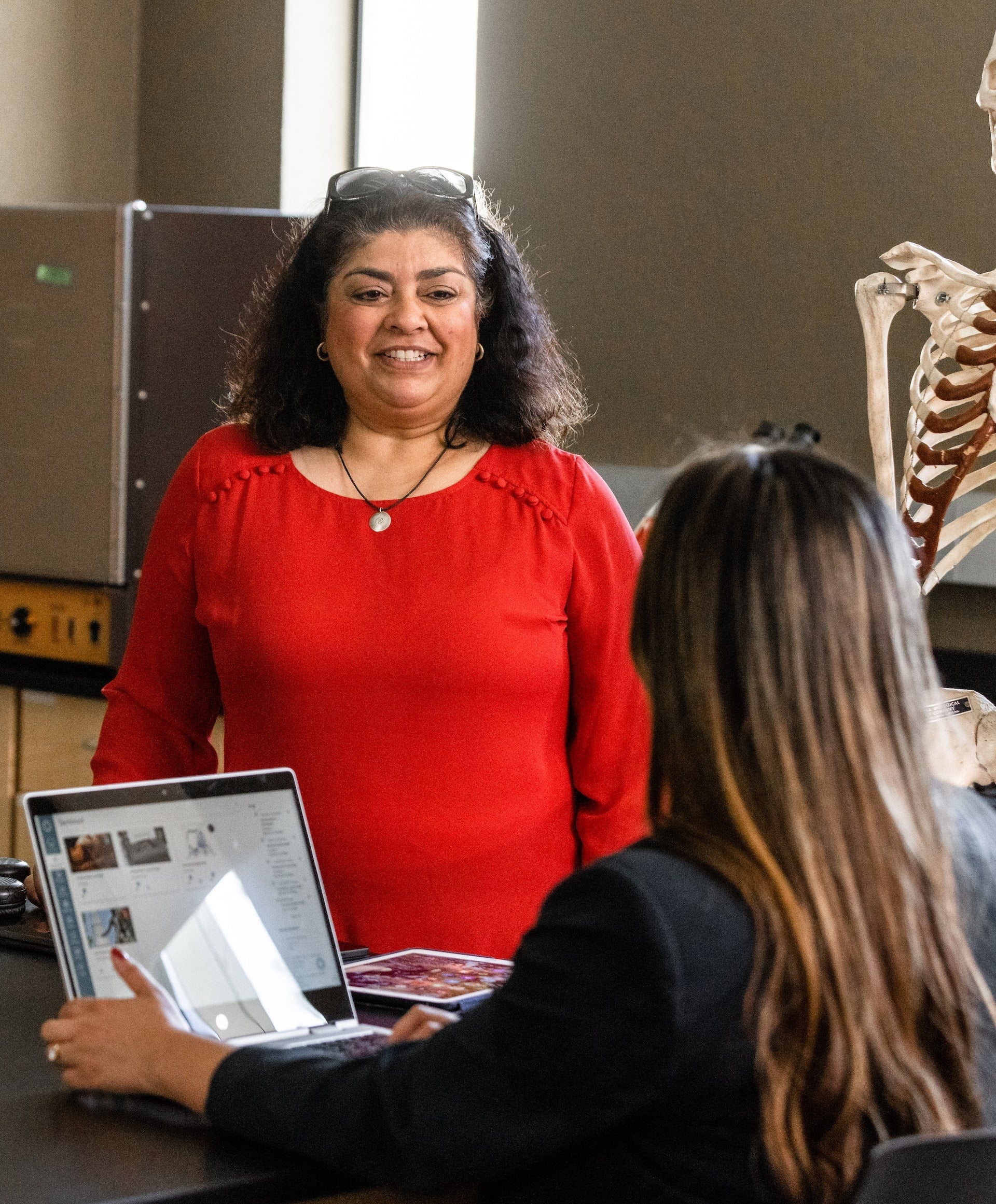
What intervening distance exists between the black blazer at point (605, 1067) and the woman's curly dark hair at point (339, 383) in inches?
38.0

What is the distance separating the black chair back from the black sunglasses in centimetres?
125

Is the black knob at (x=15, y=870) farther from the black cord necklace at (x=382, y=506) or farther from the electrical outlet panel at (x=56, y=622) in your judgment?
the electrical outlet panel at (x=56, y=622)

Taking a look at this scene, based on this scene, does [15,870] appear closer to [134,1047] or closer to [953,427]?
[134,1047]

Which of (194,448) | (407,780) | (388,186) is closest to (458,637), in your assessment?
(407,780)

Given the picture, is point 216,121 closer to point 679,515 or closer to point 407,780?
point 407,780

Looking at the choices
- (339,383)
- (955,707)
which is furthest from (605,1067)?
(955,707)

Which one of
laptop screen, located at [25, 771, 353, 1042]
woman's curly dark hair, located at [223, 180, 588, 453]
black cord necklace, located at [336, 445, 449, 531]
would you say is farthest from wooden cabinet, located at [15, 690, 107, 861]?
laptop screen, located at [25, 771, 353, 1042]

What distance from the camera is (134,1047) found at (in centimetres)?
111

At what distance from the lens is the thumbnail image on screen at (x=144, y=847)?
1.22 metres

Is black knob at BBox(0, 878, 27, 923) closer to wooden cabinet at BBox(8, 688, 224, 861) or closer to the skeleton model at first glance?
the skeleton model

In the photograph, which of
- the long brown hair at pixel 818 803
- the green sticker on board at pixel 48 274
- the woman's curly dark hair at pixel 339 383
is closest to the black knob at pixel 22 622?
the green sticker on board at pixel 48 274

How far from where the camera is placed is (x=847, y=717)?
0.91 m

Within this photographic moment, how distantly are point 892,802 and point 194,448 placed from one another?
1115mm

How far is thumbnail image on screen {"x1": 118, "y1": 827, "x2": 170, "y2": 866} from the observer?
4.02 feet
